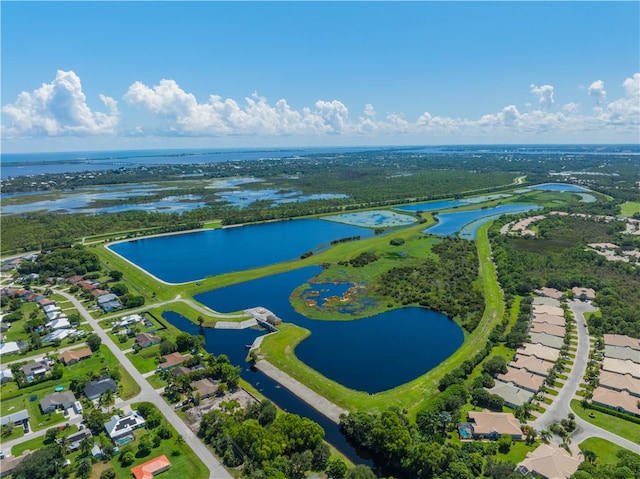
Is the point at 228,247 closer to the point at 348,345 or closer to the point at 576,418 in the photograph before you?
the point at 348,345

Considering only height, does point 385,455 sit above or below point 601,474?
below

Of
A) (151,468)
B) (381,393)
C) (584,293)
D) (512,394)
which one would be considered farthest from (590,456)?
(584,293)

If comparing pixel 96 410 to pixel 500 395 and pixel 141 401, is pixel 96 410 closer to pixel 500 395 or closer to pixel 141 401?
pixel 141 401

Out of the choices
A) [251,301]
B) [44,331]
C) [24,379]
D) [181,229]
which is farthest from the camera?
[181,229]

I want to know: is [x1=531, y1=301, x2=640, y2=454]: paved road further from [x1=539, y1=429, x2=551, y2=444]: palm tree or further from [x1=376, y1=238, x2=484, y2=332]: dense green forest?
[x1=376, y1=238, x2=484, y2=332]: dense green forest

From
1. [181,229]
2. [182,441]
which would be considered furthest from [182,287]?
[181,229]

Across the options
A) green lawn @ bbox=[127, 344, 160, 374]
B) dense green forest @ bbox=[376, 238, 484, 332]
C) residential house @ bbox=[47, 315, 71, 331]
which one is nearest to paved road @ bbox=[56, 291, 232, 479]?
green lawn @ bbox=[127, 344, 160, 374]
